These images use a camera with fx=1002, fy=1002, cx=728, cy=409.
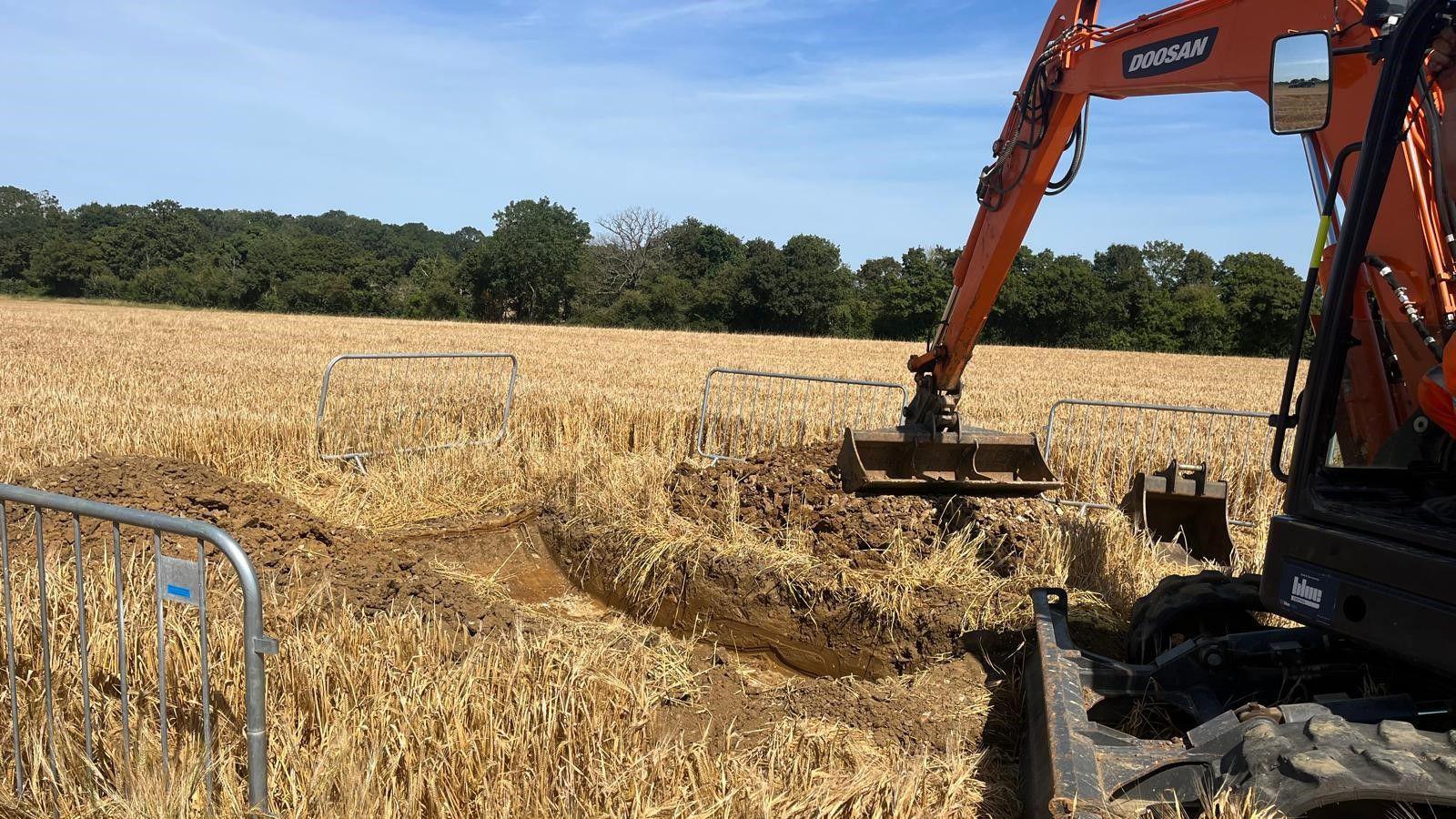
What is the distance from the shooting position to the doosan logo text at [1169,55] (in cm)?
441

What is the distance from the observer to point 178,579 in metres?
2.94

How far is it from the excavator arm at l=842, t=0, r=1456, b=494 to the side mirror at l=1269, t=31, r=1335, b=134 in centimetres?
8

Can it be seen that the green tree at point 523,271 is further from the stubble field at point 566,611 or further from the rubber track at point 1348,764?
the rubber track at point 1348,764

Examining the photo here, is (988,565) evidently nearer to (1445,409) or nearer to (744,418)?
(1445,409)

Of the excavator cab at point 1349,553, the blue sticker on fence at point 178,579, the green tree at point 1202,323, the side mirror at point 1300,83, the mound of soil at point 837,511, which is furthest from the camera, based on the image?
the green tree at point 1202,323

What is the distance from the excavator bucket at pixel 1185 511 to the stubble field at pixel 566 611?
1.27 feet

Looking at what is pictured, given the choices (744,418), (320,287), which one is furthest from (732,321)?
(744,418)

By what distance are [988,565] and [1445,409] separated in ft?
13.1

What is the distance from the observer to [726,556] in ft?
22.4

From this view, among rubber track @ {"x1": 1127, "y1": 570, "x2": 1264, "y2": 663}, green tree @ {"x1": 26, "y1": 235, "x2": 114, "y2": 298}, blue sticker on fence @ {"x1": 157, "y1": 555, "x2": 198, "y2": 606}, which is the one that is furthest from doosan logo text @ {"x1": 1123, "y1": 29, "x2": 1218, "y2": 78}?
green tree @ {"x1": 26, "y1": 235, "x2": 114, "y2": 298}

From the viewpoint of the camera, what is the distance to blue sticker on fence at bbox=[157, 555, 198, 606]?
2904 millimetres

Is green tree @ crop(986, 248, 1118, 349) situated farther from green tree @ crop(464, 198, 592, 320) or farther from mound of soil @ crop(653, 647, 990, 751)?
mound of soil @ crop(653, 647, 990, 751)

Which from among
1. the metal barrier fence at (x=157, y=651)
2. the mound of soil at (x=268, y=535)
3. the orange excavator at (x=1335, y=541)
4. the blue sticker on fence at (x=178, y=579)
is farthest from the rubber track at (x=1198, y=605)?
the blue sticker on fence at (x=178, y=579)

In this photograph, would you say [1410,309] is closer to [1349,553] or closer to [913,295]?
[1349,553]
